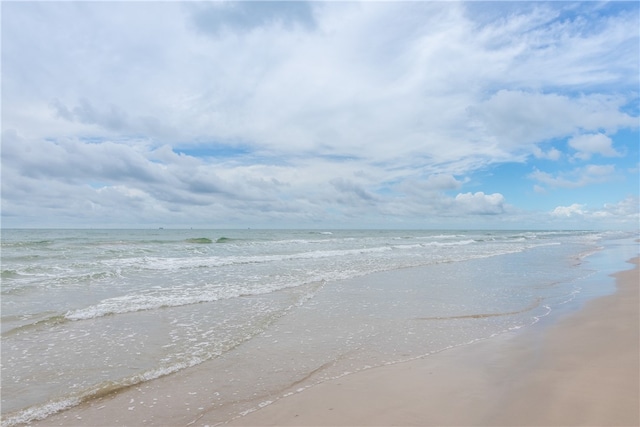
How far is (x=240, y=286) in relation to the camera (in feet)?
41.6

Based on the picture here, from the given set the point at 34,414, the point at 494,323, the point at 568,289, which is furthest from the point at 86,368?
the point at 568,289

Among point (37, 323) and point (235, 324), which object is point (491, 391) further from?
point (37, 323)

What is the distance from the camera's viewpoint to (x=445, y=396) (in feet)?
14.3

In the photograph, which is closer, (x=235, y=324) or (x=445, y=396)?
(x=445, y=396)

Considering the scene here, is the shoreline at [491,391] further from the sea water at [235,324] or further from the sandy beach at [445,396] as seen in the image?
the sea water at [235,324]

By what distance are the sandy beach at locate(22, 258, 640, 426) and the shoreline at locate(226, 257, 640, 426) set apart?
11 mm

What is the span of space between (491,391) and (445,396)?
564 millimetres

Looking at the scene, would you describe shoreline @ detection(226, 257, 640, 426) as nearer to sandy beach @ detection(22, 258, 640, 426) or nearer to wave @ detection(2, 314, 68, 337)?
sandy beach @ detection(22, 258, 640, 426)

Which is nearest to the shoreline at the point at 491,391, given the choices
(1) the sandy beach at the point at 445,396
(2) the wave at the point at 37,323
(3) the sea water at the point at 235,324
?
(1) the sandy beach at the point at 445,396

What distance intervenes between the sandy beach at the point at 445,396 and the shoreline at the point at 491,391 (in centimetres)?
1

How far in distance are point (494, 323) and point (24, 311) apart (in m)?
10.8

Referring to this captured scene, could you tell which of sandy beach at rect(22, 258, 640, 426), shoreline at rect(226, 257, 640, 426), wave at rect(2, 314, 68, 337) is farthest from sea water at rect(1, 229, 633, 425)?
shoreline at rect(226, 257, 640, 426)

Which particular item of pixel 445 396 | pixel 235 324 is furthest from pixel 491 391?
pixel 235 324

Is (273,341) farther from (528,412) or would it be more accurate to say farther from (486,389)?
(528,412)
